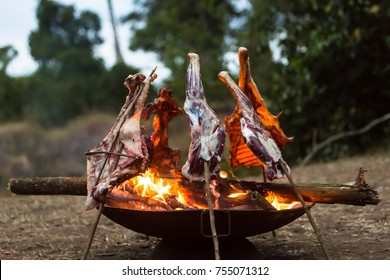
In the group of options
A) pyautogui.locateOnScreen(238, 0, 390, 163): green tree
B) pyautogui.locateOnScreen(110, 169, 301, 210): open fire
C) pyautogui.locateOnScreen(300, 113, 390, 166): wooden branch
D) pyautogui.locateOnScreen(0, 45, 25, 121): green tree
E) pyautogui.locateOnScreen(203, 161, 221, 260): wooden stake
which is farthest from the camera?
pyautogui.locateOnScreen(0, 45, 25, 121): green tree

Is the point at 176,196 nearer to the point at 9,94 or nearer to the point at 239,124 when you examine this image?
the point at 239,124

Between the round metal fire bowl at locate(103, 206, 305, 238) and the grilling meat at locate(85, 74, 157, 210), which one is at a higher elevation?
the grilling meat at locate(85, 74, 157, 210)

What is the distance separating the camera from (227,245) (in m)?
3.21

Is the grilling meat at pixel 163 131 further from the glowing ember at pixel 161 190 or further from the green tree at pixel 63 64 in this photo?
the green tree at pixel 63 64

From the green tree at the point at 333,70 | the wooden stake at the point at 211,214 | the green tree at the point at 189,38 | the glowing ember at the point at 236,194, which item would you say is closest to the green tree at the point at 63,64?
the green tree at the point at 189,38

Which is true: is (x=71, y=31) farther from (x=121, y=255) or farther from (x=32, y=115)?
(x=121, y=255)

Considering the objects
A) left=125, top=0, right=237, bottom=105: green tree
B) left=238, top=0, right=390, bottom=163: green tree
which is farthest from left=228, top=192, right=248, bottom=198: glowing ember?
left=125, top=0, right=237, bottom=105: green tree

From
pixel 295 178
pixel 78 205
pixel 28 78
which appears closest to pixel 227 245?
pixel 78 205

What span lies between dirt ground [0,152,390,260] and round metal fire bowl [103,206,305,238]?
23cm

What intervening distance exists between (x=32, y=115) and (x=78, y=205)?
6.65 meters

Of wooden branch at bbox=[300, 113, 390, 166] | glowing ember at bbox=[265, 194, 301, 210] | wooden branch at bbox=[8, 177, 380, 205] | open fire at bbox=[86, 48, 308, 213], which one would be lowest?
wooden branch at bbox=[300, 113, 390, 166]

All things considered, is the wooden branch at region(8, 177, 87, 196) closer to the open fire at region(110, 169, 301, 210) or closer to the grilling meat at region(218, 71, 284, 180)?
the open fire at region(110, 169, 301, 210)

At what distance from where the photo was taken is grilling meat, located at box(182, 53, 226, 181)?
9.53 feet

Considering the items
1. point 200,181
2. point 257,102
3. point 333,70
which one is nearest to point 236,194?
point 200,181
